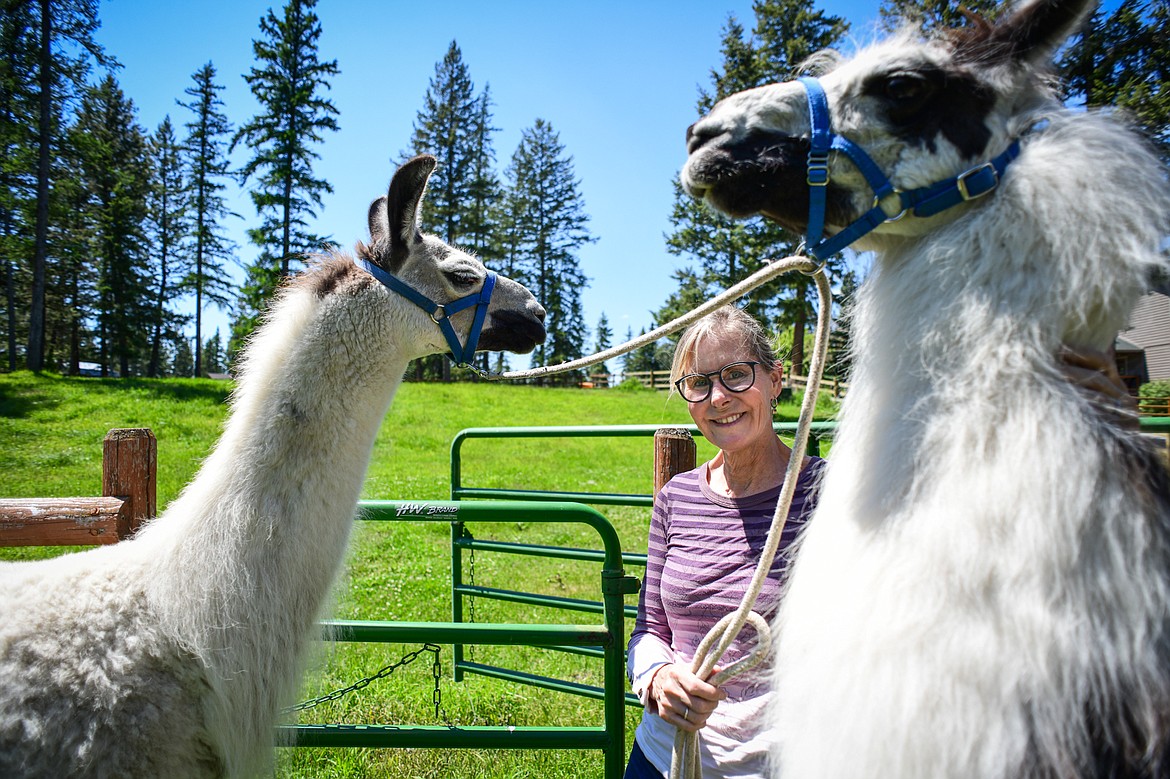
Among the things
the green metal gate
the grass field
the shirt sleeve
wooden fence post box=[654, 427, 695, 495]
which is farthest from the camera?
the grass field

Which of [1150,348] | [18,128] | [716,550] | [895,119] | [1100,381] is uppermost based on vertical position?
[18,128]

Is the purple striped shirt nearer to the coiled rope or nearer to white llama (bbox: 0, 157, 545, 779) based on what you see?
the coiled rope

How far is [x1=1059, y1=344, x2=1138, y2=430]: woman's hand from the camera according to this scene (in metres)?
1.09

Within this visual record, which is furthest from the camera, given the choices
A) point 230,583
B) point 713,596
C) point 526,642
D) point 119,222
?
point 119,222

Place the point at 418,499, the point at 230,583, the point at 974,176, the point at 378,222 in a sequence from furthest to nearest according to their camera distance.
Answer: the point at 418,499 < the point at 378,222 < the point at 230,583 < the point at 974,176

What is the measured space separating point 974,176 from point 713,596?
1.16 m

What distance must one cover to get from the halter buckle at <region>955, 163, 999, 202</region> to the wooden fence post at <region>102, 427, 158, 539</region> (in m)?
2.92

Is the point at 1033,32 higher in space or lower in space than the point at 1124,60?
lower

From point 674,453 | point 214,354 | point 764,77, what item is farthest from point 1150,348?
point 214,354

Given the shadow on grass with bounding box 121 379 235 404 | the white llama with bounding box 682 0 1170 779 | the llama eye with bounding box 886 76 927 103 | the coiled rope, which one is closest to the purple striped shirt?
the coiled rope

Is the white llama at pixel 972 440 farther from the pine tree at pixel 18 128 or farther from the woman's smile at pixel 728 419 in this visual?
the pine tree at pixel 18 128

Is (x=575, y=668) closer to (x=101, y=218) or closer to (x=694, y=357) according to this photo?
(x=694, y=357)

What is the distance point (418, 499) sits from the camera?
910cm

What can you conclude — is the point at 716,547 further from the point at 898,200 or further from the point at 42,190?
the point at 42,190
